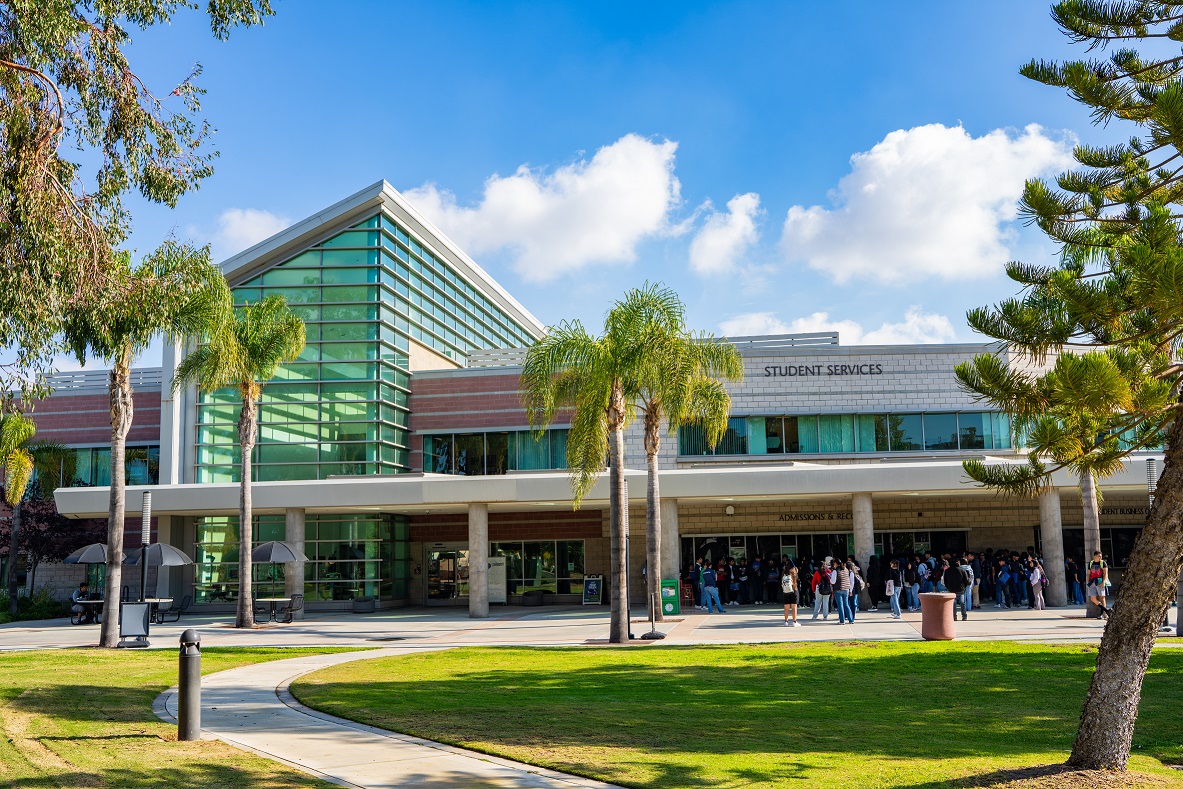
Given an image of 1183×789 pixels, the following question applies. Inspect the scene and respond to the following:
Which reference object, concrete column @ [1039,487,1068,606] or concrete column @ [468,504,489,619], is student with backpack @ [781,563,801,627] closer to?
concrete column @ [1039,487,1068,606]

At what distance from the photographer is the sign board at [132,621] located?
20469 mm

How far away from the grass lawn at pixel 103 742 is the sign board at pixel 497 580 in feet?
66.6

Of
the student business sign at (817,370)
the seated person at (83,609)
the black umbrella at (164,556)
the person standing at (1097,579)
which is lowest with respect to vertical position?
the seated person at (83,609)

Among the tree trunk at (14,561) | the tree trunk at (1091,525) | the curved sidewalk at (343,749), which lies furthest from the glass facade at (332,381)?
the curved sidewalk at (343,749)

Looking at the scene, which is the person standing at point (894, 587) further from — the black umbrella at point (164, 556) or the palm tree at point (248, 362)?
the black umbrella at point (164, 556)

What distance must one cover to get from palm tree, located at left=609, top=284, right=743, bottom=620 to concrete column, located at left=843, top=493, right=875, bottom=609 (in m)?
6.80

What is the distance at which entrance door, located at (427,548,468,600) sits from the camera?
3759 cm

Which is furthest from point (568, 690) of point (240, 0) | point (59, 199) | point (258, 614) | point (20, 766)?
point (258, 614)

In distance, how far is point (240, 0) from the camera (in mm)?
13492

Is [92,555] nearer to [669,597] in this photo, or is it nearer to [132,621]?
[132,621]

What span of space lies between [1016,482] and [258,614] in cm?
2561

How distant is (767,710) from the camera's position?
1133 cm

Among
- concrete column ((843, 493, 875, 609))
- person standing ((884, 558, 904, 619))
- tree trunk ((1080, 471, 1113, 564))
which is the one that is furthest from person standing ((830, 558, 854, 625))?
tree trunk ((1080, 471, 1113, 564))

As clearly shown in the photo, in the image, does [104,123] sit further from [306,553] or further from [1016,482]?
[306,553]
